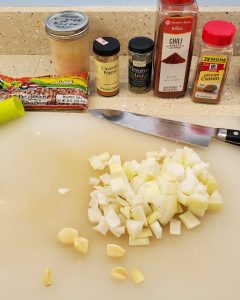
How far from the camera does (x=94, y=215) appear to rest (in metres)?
0.82

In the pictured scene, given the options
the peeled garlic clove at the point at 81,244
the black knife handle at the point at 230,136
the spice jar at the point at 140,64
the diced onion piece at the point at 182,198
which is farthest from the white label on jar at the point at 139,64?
the peeled garlic clove at the point at 81,244

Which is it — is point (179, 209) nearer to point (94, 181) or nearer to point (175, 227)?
point (175, 227)

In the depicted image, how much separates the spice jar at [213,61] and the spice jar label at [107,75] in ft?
0.69

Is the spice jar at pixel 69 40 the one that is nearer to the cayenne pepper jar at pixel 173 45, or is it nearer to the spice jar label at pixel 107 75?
the spice jar label at pixel 107 75

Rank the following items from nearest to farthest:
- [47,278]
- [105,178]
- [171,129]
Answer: [47,278], [105,178], [171,129]

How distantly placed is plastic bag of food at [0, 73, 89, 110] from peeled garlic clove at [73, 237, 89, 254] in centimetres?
38

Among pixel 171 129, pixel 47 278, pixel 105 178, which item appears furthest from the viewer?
pixel 171 129

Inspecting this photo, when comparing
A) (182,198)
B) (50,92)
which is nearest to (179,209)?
(182,198)

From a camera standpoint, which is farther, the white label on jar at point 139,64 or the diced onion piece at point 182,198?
the white label on jar at point 139,64

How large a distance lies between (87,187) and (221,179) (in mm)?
302

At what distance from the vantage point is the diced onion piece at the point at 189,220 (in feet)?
2.64

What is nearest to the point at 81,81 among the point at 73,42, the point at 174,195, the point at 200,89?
the point at 73,42

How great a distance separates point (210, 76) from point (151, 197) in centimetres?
37

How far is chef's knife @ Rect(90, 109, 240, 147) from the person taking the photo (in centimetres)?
95
